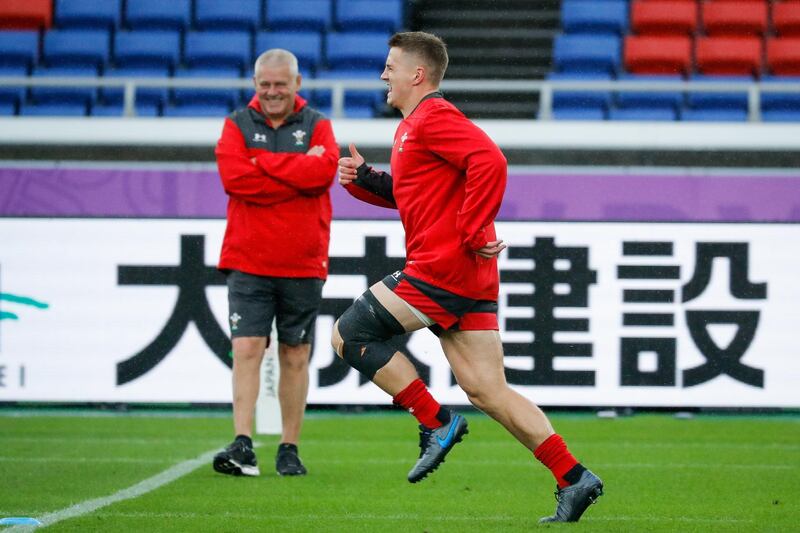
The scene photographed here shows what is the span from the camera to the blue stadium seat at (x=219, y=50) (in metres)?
14.3

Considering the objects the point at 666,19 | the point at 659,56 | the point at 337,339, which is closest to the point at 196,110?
the point at 659,56

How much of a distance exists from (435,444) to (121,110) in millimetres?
10113

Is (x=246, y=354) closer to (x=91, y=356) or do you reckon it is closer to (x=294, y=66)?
(x=294, y=66)

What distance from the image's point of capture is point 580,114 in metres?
13.3

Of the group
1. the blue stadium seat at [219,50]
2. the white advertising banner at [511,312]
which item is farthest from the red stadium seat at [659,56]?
the white advertising banner at [511,312]

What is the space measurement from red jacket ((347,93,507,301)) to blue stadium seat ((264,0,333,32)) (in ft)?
35.4

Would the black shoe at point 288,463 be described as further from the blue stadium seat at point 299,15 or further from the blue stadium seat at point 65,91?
the blue stadium seat at point 299,15

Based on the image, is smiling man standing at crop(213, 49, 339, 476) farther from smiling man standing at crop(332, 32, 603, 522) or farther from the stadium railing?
the stadium railing

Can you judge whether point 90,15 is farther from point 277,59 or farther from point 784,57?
point 277,59

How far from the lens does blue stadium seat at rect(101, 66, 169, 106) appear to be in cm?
1395

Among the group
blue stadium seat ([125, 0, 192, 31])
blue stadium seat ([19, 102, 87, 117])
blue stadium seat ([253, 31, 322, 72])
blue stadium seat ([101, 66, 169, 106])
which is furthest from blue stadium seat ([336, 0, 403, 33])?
blue stadium seat ([19, 102, 87, 117])

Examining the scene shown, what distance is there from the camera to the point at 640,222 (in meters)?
9.08

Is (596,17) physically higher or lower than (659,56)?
higher

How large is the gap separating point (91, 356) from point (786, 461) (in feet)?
15.5
